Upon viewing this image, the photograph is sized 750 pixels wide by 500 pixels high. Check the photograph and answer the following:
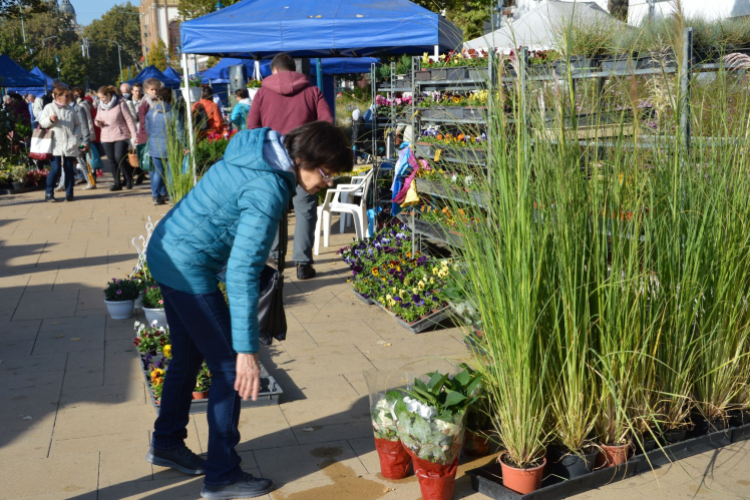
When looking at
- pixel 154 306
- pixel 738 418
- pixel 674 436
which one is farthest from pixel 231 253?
pixel 154 306

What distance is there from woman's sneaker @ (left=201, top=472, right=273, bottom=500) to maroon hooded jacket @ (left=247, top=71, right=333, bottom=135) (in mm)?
4244

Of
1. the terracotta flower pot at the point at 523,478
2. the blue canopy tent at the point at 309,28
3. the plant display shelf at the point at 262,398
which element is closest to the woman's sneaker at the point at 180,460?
the plant display shelf at the point at 262,398

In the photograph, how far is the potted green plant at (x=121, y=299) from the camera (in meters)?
5.89

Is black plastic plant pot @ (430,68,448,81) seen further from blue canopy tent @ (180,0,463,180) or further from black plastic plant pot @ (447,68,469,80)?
blue canopy tent @ (180,0,463,180)

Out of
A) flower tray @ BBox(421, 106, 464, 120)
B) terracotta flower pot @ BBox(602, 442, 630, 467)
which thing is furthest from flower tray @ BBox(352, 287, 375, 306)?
terracotta flower pot @ BBox(602, 442, 630, 467)

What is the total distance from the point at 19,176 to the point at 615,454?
44.4 feet

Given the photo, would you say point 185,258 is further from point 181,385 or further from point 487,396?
point 487,396

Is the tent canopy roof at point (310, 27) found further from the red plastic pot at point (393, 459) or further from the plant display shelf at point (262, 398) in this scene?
the red plastic pot at point (393, 459)

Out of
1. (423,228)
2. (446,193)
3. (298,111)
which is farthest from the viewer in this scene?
(298,111)

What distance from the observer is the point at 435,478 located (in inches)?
120

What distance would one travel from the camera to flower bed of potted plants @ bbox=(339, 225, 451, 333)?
5617mm

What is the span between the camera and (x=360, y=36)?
8.14m

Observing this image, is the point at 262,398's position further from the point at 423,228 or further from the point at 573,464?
the point at 423,228

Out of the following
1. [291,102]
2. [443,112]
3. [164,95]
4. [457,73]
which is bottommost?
[443,112]
